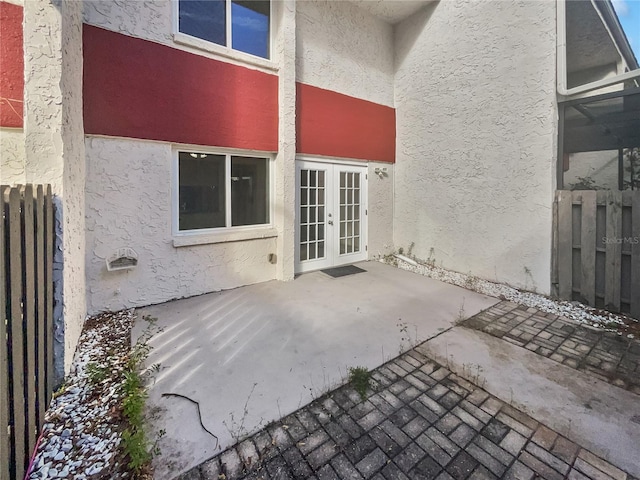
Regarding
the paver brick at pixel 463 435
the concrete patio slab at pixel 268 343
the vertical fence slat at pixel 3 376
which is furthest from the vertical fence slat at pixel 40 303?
the paver brick at pixel 463 435

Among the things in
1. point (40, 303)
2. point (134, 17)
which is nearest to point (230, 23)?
point (134, 17)

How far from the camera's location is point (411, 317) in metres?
4.61

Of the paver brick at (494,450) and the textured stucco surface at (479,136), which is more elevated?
the textured stucco surface at (479,136)

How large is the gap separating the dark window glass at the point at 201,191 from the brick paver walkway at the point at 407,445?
381cm

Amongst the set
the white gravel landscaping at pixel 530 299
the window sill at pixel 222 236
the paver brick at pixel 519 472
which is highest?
the window sill at pixel 222 236

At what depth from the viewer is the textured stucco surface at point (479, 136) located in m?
5.51

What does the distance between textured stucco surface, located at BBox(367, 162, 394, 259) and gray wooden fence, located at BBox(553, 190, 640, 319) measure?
3670 millimetres

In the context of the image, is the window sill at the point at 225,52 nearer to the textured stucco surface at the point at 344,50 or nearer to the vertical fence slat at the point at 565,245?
the textured stucco surface at the point at 344,50

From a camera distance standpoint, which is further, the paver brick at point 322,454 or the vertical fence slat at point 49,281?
the vertical fence slat at point 49,281

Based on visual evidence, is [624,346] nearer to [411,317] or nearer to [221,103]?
[411,317]

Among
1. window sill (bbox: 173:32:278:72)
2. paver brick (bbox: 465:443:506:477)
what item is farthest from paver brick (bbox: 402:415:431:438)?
window sill (bbox: 173:32:278:72)

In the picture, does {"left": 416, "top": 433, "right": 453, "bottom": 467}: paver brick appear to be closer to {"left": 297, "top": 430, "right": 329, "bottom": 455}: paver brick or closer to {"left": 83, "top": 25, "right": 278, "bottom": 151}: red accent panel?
{"left": 297, "top": 430, "right": 329, "bottom": 455}: paver brick

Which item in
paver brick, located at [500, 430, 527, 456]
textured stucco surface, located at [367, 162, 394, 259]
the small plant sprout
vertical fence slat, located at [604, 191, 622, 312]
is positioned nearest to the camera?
paver brick, located at [500, 430, 527, 456]

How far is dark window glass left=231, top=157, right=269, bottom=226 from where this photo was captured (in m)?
5.77
